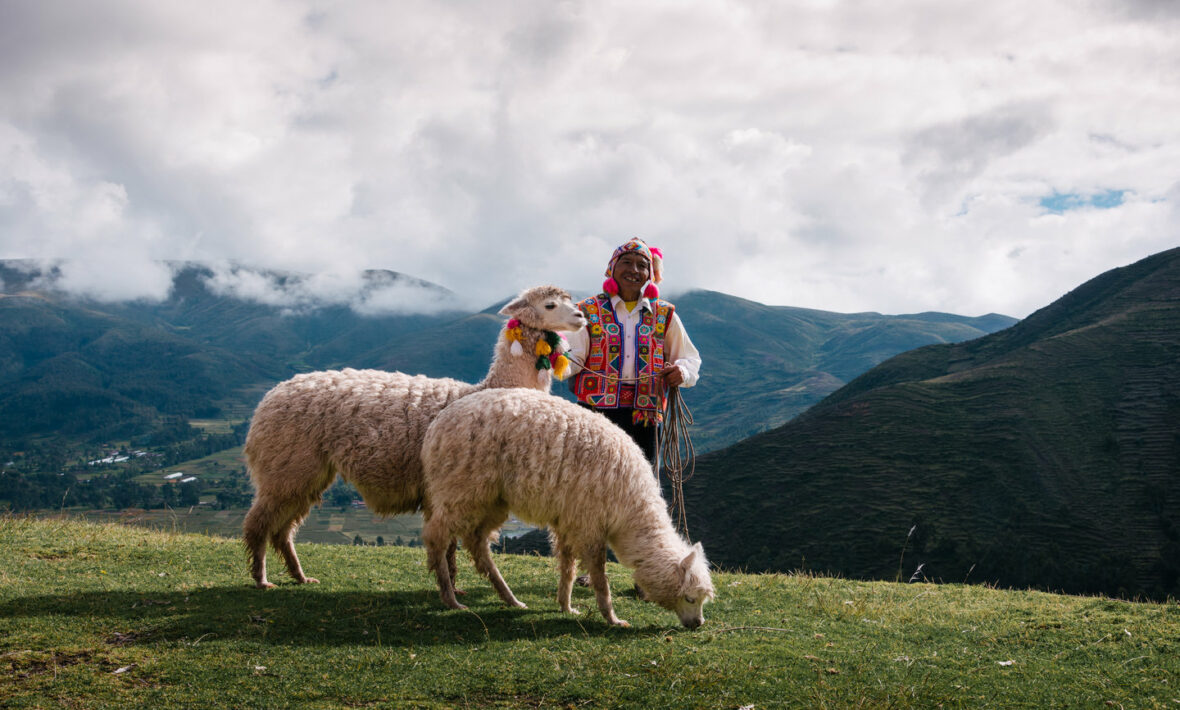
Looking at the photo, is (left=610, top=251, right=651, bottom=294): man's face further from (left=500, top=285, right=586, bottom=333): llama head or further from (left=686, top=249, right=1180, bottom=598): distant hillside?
(left=686, top=249, right=1180, bottom=598): distant hillside

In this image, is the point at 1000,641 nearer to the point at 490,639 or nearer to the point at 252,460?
the point at 490,639

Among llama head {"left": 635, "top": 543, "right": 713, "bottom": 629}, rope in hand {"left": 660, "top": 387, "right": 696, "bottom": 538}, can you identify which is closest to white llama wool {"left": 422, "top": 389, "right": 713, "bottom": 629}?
llama head {"left": 635, "top": 543, "right": 713, "bottom": 629}

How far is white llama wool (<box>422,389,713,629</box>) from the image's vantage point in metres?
5.14

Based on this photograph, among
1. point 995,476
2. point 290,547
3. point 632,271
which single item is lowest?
point 995,476

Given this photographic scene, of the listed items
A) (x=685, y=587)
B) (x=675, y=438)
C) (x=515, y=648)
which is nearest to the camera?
(x=515, y=648)

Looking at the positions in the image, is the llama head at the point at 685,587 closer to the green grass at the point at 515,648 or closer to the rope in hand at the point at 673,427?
the green grass at the point at 515,648

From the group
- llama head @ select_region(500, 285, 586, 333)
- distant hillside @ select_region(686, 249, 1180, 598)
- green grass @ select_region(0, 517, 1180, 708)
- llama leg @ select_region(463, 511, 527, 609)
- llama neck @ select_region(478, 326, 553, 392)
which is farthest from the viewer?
distant hillside @ select_region(686, 249, 1180, 598)

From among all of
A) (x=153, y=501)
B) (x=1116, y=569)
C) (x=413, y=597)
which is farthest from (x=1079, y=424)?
(x=153, y=501)

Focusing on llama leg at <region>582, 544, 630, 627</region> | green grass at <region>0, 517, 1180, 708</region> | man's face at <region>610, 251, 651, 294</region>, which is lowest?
green grass at <region>0, 517, 1180, 708</region>

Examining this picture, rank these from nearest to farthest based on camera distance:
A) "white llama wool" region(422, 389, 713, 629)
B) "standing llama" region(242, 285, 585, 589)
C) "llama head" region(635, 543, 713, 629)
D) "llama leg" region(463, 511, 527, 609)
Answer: "llama head" region(635, 543, 713, 629) → "white llama wool" region(422, 389, 713, 629) → "llama leg" region(463, 511, 527, 609) → "standing llama" region(242, 285, 585, 589)

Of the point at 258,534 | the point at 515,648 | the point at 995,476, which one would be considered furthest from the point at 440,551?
the point at 995,476

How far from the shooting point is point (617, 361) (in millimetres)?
6504

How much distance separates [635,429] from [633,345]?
0.75 meters

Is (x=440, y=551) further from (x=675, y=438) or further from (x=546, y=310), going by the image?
(x=675, y=438)
